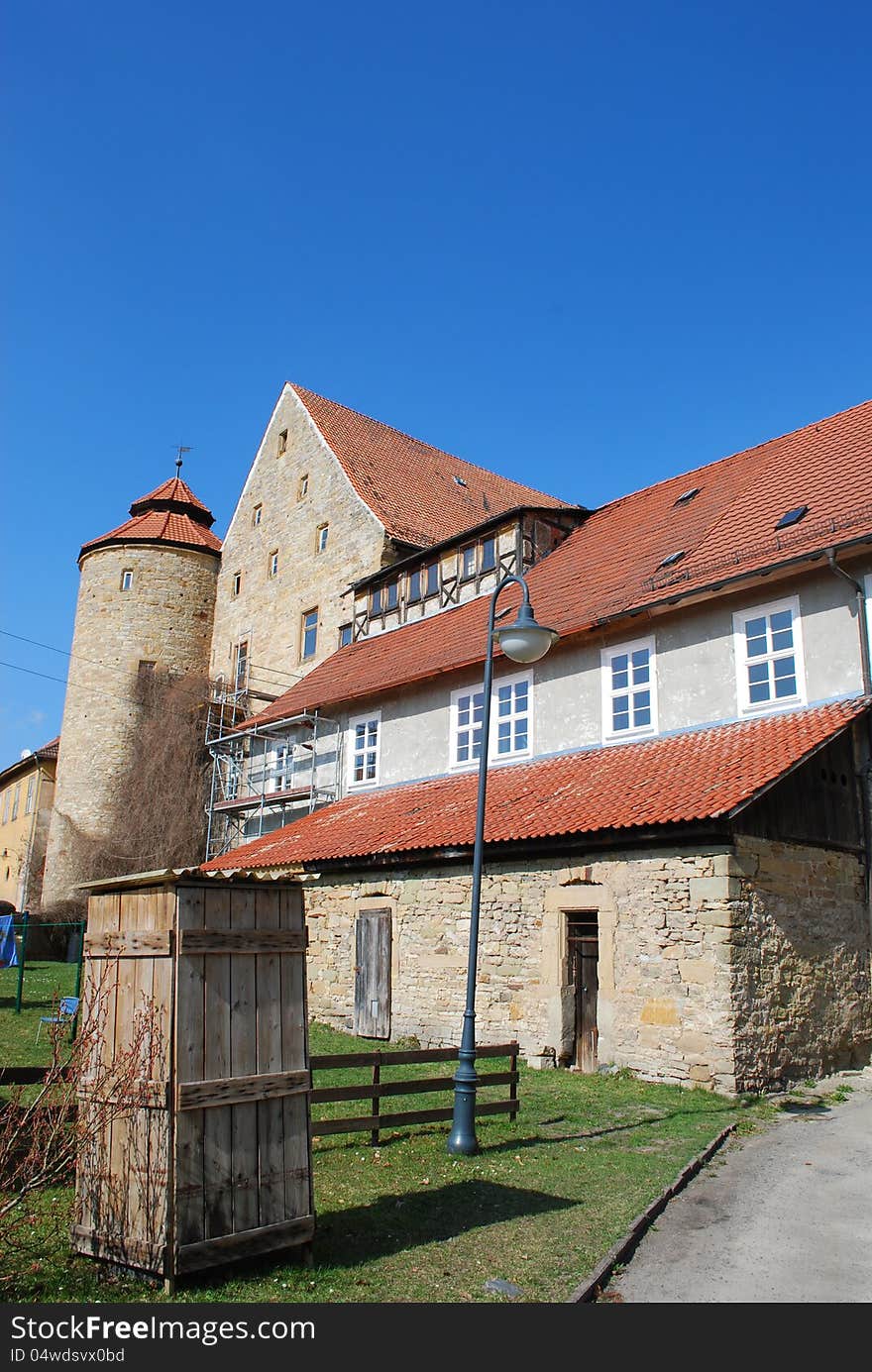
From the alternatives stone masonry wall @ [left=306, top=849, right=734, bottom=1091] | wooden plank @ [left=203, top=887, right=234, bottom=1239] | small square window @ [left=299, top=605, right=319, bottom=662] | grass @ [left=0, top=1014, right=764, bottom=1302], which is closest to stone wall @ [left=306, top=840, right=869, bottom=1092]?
stone masonry wall @ [left=306, top=849, right=734, bottom=1091]

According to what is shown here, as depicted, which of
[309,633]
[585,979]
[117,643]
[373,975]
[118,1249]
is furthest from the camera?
[117,643]

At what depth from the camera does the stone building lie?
501 inches

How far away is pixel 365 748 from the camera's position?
925 inches

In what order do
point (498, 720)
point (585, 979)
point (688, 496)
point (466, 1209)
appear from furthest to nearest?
point (688, 496) → point (498, 720) → point (585, 979) → point (466, 1209)

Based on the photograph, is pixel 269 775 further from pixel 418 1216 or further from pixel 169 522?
pixel 418 1216

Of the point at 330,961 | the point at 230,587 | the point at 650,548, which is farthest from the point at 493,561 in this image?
the point at 230,587

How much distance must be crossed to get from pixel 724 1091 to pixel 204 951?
325 inches

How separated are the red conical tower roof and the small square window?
28.8 feet

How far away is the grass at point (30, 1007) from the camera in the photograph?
1241 cm

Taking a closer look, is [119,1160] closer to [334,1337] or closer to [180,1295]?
[180,1295]

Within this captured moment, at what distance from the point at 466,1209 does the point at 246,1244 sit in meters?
2.28

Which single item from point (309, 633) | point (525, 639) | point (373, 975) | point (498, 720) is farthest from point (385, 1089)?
point (309, 633)

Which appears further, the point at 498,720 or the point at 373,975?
the point at 498,720

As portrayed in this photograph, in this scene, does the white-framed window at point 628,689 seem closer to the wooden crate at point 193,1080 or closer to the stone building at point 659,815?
the stone building at point 659,815
